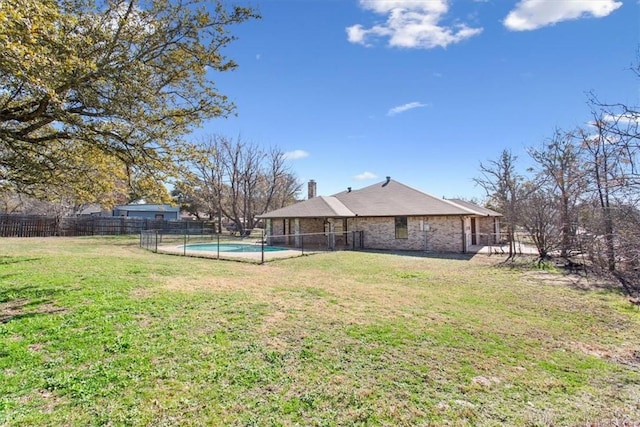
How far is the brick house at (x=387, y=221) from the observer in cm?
1744

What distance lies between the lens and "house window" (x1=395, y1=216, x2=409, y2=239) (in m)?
18.4

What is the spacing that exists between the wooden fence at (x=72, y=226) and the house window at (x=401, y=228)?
15454 mm

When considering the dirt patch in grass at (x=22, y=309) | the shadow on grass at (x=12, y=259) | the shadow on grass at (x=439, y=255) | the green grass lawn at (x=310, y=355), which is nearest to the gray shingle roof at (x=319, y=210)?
the shadow on grass at (x=439, y=255)

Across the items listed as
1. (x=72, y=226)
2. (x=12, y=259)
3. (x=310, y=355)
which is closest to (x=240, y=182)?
(x=72, y=226)

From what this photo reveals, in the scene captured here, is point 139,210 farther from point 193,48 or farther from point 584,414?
point 584,414

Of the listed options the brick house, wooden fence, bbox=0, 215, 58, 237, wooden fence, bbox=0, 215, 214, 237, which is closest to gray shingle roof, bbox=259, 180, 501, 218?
the brick house

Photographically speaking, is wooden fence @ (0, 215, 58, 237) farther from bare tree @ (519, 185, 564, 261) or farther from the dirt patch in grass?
bare tree @ (519, 185, 564, 261)

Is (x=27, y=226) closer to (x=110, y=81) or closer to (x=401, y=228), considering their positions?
(x=110, y=81)

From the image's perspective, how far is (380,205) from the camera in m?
20.1

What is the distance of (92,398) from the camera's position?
3.04 m

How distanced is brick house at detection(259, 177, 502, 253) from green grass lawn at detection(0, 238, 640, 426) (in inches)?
362

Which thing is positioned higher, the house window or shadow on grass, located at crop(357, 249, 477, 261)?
the house window

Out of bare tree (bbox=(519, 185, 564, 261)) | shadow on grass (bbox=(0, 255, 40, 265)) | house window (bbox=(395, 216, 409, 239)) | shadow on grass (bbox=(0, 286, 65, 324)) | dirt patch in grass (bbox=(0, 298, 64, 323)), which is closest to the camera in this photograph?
dirt patch in grass (bbox=(0, 298, 64, 323))

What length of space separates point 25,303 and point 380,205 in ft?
55.5
